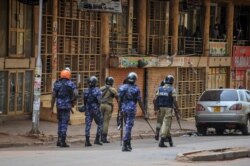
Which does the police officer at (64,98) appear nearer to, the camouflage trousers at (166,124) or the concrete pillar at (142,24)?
the camouflage trousers at (166,124)

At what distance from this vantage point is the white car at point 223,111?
69.6ft

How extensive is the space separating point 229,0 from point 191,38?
3737 mm

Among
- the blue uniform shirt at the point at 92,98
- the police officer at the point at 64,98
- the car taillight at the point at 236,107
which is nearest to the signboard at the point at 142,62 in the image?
the car taillight at the point at 236,107

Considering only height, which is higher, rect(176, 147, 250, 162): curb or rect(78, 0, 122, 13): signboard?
rect(78, 0, 122, 13): signboard

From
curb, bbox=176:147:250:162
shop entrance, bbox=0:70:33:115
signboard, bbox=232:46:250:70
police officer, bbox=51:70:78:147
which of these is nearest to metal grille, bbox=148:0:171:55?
signboard, bbox=232:46:250:70

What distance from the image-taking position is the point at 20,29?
22.1 meters

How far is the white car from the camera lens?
21203 millimetres

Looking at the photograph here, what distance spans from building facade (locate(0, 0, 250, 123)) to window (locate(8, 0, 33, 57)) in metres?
0.04

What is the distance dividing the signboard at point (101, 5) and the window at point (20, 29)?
195 centimetres

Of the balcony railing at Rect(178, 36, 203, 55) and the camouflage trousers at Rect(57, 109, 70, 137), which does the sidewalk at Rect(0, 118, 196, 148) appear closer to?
the camouflage trousers at Rect(57, 109, 70, 137)

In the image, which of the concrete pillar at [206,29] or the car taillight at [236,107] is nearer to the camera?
the car taillight at [236,107]

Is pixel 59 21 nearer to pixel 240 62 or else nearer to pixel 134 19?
pixel 134 19

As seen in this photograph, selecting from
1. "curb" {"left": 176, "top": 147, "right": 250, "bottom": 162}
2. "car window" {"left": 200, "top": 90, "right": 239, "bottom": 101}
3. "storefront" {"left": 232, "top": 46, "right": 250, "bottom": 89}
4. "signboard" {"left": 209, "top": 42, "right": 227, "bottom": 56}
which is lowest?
"curb" {"left": 176, "top": 147, "right": 250, "bottom": 162}

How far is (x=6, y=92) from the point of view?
21.6 metres
